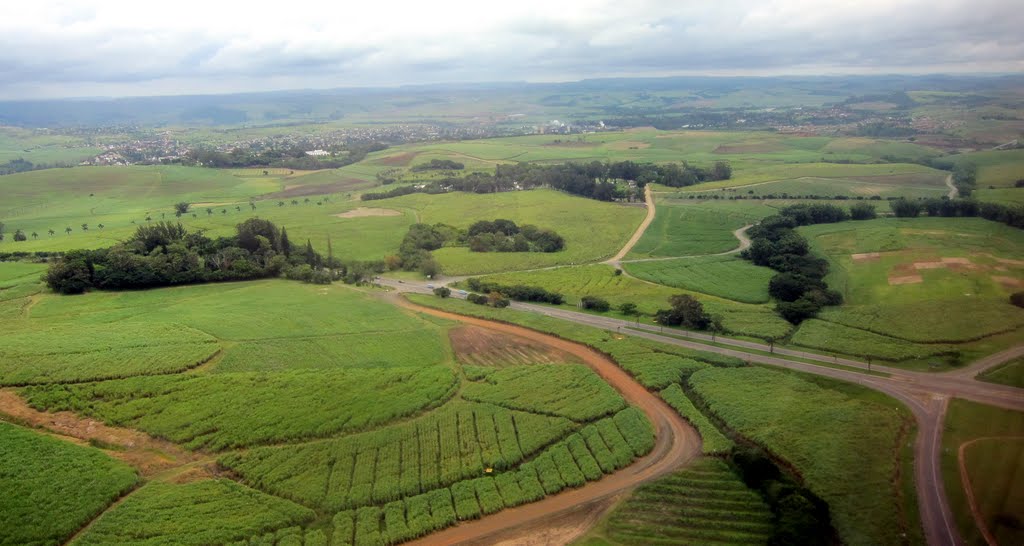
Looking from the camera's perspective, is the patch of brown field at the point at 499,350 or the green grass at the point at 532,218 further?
the green grass at the point at 532,218

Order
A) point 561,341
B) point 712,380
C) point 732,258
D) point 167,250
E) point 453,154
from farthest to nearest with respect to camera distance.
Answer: point 453,154 → point 732,258 → point 167,250 → point 561,341 → point 712,380

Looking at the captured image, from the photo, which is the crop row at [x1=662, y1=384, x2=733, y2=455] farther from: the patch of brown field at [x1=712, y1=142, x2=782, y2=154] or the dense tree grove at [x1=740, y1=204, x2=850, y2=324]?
the patch of brown field at [x1=712, y1=142, x2=782, y2=154]

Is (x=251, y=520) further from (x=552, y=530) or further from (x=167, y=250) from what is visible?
(x=167, y=250)

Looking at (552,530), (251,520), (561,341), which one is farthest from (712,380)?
(251,520)

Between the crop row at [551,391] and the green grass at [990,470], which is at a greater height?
the green grass at [990,470]

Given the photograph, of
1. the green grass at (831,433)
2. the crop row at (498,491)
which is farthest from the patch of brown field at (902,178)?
the crop row at (498,491)

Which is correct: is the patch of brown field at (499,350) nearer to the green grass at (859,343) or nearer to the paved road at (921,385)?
the paved road at (921,385)

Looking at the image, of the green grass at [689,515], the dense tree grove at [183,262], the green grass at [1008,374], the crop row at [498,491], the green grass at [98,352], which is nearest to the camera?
the green grass at [1008,374]
